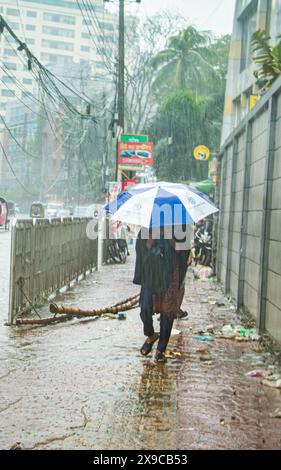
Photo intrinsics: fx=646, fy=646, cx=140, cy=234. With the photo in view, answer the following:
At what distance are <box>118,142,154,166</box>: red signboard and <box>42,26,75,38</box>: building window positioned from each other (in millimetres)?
86657

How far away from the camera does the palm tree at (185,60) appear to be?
40188 mm

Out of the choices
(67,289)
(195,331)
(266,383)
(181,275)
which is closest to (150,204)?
(181,275)

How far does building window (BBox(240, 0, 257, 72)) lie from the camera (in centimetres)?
2197

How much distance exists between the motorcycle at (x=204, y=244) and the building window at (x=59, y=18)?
297 feet

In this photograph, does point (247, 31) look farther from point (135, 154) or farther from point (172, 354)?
point (172, 354)

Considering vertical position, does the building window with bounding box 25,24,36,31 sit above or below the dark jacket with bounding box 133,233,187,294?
above

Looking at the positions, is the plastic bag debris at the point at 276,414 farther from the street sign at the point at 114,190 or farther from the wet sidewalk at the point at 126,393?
the street sign at the point at 114,190

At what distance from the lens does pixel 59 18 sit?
105 m

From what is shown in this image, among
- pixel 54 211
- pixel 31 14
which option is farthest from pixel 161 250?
pixel 31 14

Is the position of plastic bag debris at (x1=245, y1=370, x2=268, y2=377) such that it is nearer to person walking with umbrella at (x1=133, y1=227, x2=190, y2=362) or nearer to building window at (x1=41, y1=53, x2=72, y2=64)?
person walking with umbrella at (x1=133, y1=227, x2=190, y2=362)

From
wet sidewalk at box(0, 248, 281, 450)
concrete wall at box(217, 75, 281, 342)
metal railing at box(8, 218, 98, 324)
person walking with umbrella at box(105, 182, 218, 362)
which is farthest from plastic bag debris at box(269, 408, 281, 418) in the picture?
metal railing at box(8, 218, 98, 324)

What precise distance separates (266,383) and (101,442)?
2243 mm

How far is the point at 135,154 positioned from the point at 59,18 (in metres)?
90.4

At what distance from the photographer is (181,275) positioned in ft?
23.2
